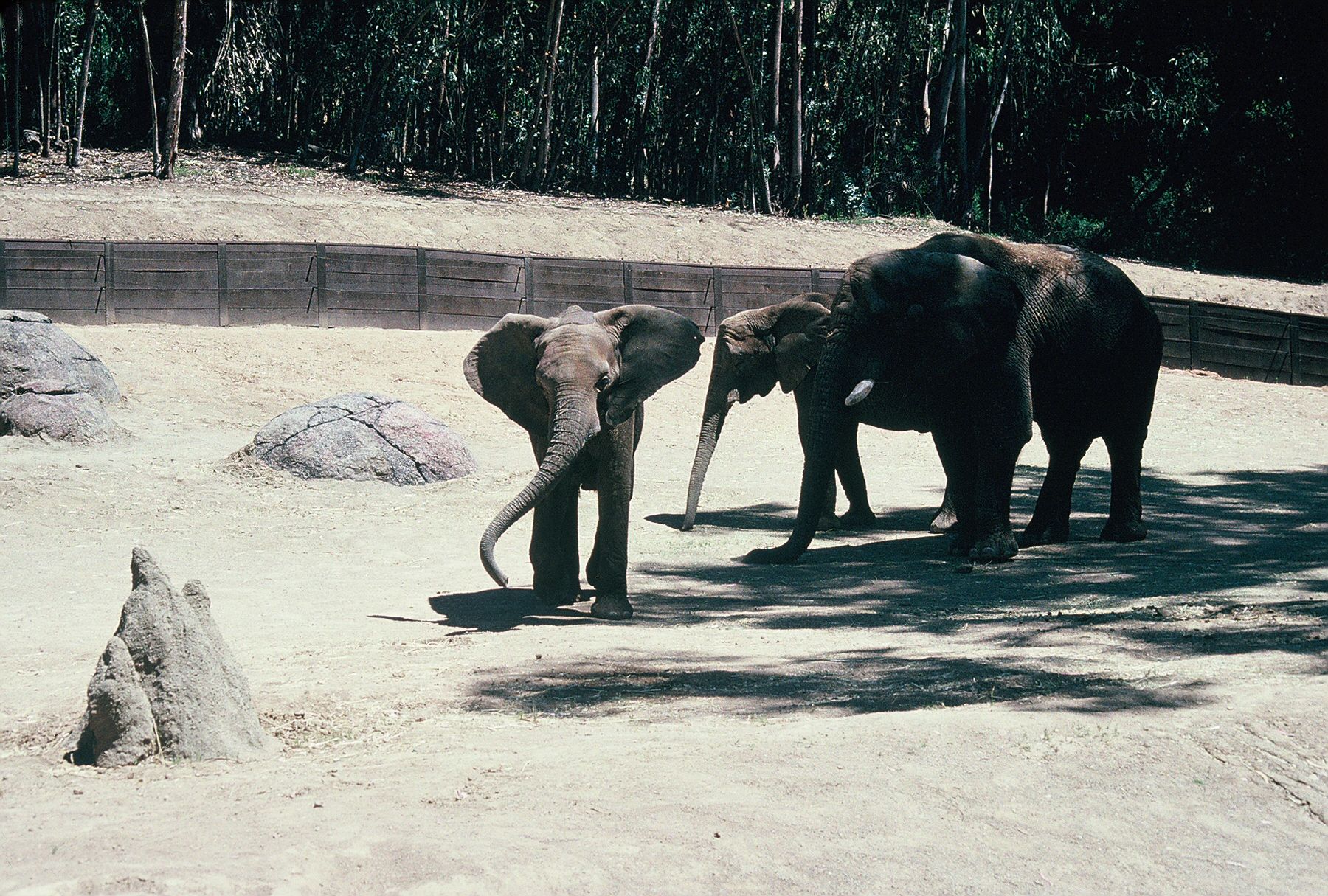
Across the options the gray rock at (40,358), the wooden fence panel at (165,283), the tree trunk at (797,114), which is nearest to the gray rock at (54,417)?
the gray rock at (40,358)

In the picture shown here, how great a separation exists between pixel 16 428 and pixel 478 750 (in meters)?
11.2

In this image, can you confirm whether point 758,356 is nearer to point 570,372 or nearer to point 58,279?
point 570,372

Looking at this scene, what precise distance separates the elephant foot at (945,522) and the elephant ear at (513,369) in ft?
17.3

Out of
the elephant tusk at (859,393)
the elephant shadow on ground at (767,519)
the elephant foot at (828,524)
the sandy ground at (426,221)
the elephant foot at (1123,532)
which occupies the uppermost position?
the sandy ground at (426,221)

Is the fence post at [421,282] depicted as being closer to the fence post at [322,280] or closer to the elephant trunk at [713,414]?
the fence post at [322,280]

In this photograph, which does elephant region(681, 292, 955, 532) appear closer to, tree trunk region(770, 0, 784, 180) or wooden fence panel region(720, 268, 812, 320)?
Result: wooden fence panel region(720, 268, 812, 320)

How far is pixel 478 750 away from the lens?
20.9ft

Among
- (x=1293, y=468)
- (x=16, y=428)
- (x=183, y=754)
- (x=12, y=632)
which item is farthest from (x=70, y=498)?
(x=1293, y=468)

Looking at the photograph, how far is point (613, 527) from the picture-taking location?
9.66m

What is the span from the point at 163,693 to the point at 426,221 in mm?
27862

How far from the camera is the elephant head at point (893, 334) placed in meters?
11.8

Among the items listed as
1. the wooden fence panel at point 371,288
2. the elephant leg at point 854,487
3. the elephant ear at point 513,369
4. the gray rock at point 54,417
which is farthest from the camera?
the wooden fence panel at point 371,288

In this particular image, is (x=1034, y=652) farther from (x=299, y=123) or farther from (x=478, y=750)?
(x=299, y=123)

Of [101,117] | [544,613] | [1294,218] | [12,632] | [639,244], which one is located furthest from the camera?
[1294,218]
